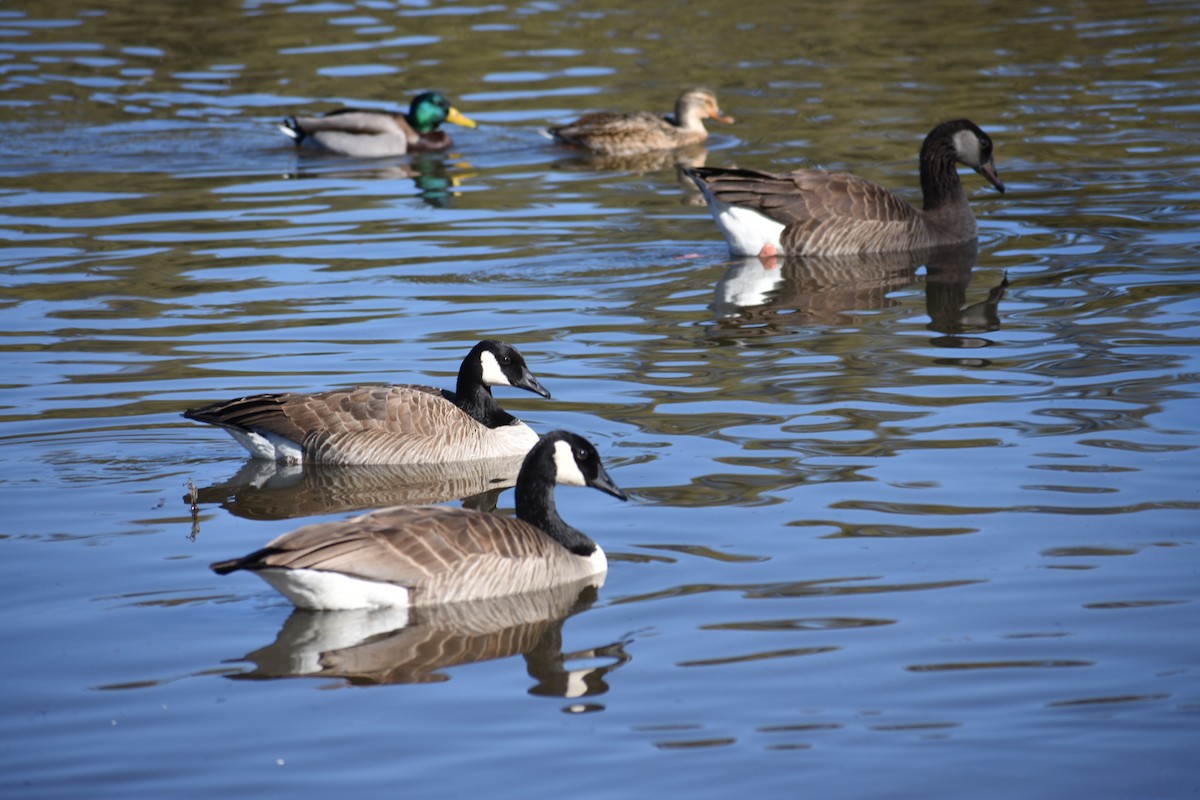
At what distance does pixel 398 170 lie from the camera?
2330cm

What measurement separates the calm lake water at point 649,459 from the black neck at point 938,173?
736 millimetres

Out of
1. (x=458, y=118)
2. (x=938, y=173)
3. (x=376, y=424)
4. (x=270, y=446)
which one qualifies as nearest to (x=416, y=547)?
(x=376, y=424)

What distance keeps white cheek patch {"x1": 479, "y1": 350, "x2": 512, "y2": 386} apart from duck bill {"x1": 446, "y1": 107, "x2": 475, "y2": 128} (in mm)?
12571

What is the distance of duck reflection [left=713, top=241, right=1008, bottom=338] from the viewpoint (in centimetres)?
1453

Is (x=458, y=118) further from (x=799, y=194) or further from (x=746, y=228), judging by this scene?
(x=799, y=194)

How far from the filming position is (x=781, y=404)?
1186 cm

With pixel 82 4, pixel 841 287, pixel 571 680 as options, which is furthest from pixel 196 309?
pixel 82 4

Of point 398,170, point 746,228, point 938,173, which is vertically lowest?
point 746,228

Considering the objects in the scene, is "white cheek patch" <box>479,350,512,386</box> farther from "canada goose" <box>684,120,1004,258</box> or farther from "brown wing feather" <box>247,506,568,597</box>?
"canada goose" <box>684,120,1004,258</box>

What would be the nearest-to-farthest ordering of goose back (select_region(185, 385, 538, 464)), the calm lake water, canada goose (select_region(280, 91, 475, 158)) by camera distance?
the calm lake water, goose back (select_region(185, 385, 538, 464)), canada goose (select_region(280, 91, 475, 158))

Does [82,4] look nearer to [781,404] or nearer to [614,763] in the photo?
[781,404]

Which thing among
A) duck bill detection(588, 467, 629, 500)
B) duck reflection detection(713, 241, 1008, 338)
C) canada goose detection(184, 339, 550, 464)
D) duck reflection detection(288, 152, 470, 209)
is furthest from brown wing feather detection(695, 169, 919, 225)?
duck bill detection(588, 467, 629, 500)

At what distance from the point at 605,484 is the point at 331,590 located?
5.80 ft

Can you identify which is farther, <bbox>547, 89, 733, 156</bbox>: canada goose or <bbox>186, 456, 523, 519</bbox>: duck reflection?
<bbox>547, 89, 733, 156</bbox>: canada goose
